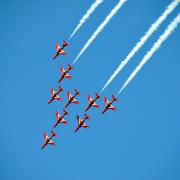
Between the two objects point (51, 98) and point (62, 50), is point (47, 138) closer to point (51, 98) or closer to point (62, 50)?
point (51, 98)

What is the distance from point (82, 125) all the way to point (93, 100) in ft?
11.3

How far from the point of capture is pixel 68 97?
8788 cm

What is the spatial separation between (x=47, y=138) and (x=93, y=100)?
822 cm

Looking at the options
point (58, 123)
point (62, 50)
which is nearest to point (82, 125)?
point (58, 123)

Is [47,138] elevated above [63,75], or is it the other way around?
[63,75]

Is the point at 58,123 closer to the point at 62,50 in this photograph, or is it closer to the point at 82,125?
the point at 82,125

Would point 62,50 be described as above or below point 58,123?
above

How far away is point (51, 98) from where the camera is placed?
292ft

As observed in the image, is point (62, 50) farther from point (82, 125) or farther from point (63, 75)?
point (82, 125)

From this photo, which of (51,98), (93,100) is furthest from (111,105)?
(51,98)

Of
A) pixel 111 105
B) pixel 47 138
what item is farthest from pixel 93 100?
pixel 47 138

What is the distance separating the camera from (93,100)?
85.7 metres

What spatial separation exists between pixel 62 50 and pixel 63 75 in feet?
9.78

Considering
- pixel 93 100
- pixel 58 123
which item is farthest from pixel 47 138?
pixel 93 100
